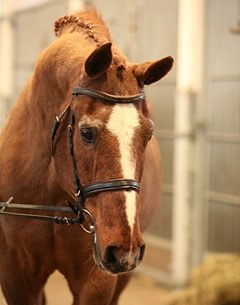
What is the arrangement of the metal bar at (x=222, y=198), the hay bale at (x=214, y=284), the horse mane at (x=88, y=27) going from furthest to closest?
the metal bar at (x=222, y=198), the hay bale at (x=214, y=284), the horse mane at (x=88, y=27)

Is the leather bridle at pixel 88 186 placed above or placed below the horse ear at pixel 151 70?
below

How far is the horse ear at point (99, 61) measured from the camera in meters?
1.57

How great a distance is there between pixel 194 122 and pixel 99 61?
6.85 feet

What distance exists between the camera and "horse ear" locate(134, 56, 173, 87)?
1665 mm

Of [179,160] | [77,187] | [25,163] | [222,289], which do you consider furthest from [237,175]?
[77,187]

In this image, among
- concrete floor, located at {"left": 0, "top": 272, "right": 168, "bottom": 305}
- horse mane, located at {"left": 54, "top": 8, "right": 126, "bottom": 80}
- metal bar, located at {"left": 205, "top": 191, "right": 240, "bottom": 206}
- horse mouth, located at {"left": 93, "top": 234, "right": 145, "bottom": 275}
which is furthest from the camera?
metal bar, located at {"left": 205, "top": 191, "right": 240, "bottom": 206}

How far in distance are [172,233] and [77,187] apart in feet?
7.85

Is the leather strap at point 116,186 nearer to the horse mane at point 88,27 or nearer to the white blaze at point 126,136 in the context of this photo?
the white blaze at point 126,136

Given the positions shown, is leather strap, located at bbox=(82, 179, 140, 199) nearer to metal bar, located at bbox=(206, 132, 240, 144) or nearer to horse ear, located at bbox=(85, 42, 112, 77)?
horse ear, located at bbox=(85, 42, 112, 77)

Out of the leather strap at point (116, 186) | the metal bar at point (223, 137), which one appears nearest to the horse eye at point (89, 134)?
the leather strap at point (116, 186)

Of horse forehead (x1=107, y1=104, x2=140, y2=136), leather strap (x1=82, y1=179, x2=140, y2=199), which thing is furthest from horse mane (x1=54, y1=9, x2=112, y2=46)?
leather strap (x1=82, y1=179, x2=140, y2=199)

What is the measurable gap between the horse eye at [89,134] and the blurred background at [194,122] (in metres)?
1.79

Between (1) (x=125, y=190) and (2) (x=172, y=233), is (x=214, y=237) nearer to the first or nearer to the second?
(2) (x=172, y=233)

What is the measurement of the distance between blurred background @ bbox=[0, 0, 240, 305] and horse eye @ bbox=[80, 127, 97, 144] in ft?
5.87
